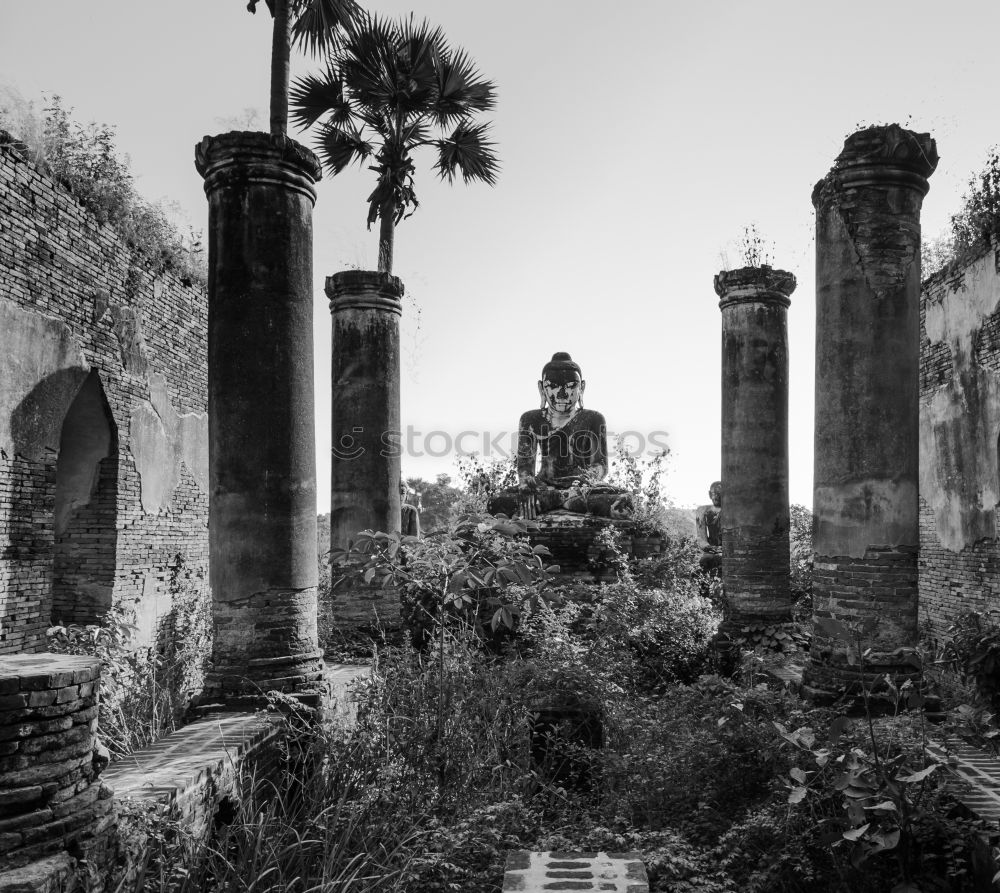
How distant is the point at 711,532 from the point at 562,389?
336 cm

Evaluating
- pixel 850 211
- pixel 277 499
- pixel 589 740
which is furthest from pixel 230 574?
pixel 850 211

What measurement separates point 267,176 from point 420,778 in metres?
3.95

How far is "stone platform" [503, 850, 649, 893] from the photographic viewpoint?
3.48 m

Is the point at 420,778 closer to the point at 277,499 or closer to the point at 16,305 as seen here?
the point at 277,499

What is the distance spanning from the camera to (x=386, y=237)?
1255cm

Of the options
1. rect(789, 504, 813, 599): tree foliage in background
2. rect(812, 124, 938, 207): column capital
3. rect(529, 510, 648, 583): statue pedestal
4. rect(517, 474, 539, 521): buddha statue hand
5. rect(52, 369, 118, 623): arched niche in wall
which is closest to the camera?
rect(812, 124, 938, 207): column capital

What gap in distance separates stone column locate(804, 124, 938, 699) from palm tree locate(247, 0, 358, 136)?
5144 millimetres

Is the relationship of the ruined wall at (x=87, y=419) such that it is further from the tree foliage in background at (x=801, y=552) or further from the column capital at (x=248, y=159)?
the tree foliage in background at (x=801, y=552)

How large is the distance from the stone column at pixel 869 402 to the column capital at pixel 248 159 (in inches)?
151

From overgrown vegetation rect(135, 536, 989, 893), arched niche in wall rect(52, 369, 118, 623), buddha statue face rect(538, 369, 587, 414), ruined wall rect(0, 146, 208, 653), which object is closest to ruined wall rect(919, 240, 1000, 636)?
overgrown vegetation rect(135, 536, 989, 893)

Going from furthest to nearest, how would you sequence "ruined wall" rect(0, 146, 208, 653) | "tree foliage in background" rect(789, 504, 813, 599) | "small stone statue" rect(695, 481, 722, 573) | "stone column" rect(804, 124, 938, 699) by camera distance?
"small stone statue" rect(695, 481, 722, 573) < "tree foliage in background" rect(789, 504, 813, 599) < "ruined wall" rect(0, 146, 208, 653) < "stone column" rect(804, 124, 938, 699)

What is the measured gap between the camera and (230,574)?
18.4ft

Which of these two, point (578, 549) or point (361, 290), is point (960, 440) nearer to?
point (578, 549)

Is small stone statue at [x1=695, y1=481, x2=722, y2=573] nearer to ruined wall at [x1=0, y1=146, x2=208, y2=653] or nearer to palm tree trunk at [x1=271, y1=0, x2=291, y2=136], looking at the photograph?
ruined wall at [x1=0, y1=146, x2=208, y2=653]
